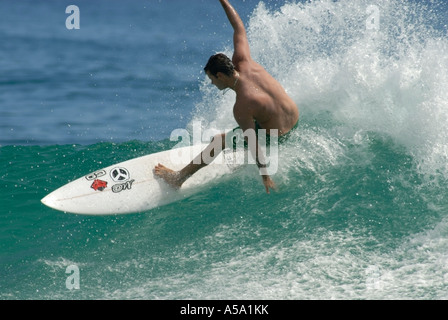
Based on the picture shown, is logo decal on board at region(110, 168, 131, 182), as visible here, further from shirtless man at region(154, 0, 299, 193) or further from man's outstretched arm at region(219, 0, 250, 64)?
man's outstretched arm at region(219, 0, 250, 64)

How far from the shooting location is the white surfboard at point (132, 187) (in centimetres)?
581

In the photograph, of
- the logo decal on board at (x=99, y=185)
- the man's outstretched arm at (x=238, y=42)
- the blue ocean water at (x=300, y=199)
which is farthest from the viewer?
the logo decal on board at (x=99, y=185)

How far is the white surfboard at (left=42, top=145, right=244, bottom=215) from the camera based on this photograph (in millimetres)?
5812

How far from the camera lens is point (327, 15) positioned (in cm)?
825

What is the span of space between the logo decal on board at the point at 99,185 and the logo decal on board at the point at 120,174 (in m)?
0.12

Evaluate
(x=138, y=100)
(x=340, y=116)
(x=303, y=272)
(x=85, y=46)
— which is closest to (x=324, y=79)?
(x=340, y=116)

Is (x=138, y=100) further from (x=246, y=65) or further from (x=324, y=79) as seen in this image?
(x=246, y=65)

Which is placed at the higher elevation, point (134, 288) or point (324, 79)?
point (324, 79)

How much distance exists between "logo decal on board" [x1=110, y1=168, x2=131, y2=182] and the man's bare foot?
0.30 m

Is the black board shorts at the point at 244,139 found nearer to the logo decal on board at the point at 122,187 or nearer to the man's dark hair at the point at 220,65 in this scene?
the man's dark hair at the point at 220,65

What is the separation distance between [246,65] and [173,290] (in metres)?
2.27

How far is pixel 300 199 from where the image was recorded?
575cm

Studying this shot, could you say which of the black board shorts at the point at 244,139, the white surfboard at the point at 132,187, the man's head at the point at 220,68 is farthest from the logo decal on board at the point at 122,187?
the man's head at the point at 220,68

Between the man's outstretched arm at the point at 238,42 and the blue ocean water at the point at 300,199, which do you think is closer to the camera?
the blue ocean water at the point at 300,199
